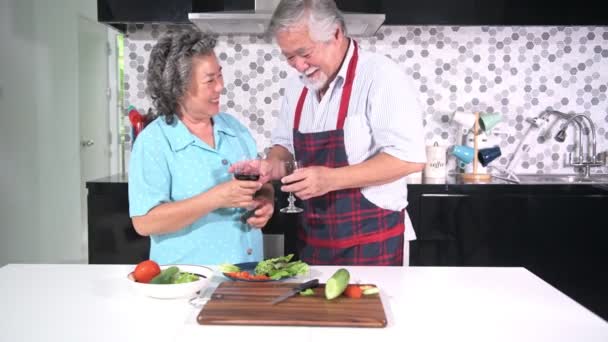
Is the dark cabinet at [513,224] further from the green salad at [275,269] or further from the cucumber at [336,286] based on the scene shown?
the cucumber at [336,286]

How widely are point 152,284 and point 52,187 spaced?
13.7 ft

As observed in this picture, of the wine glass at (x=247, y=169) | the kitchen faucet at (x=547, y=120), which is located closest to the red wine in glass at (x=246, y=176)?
the wine glass at (x=247, y=169)

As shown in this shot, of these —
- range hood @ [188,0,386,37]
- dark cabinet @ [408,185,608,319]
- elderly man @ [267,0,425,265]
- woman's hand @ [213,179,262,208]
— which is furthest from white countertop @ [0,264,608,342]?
range hood @ [188,0,386,37]

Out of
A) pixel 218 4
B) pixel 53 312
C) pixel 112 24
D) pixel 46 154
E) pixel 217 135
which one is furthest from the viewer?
pixel 46 154

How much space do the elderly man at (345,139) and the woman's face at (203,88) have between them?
0.27m

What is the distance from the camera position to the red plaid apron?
230cm

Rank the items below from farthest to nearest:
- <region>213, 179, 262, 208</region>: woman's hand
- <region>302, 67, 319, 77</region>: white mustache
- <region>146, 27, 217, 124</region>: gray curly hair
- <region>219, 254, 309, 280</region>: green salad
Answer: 1. <region>302, 67, 319, 77</region>: white mustache
2. <region>146, 27, 217, 124</region>: gray curly hair
3. <region>213, 179, 262, 208</region>: woman's hand
4. <region>219, 254, 309, 280</region>: green salad

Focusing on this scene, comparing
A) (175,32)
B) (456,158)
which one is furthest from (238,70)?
(175,32)

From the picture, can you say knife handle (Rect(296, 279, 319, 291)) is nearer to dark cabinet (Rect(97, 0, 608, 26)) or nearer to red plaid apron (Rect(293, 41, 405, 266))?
red plaid apron (Rect(293, 41, 405, 266))

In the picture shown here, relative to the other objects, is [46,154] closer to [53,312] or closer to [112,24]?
[112,24]

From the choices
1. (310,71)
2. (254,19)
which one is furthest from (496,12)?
(310,71)

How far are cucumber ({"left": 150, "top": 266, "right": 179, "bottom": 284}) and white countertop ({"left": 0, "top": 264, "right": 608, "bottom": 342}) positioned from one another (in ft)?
0.19

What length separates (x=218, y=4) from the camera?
3656 millimetres

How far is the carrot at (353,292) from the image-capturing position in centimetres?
157
